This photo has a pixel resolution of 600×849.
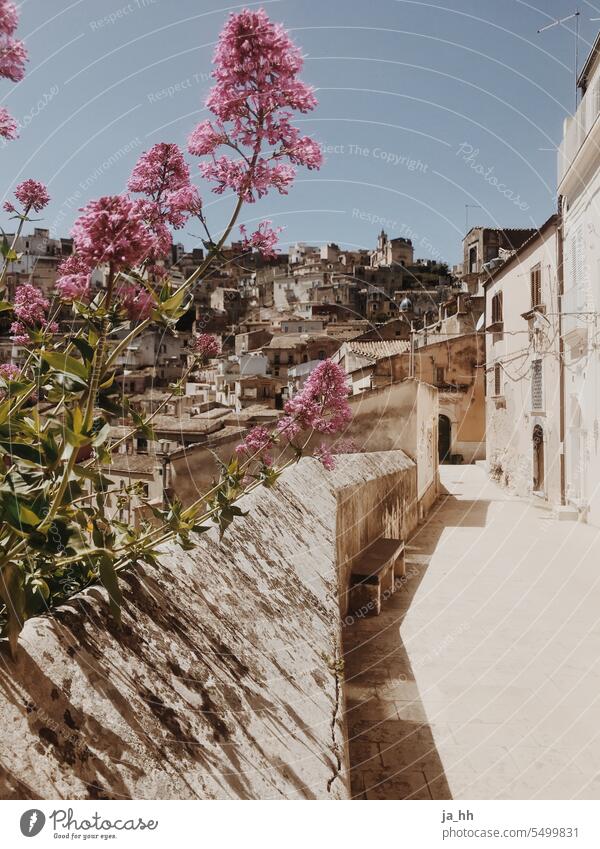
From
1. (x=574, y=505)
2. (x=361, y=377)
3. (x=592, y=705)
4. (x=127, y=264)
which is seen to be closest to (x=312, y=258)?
(x=361, y=377)

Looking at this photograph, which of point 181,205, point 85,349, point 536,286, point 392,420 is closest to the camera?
point 85,349

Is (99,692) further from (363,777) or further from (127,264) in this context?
(363,777)

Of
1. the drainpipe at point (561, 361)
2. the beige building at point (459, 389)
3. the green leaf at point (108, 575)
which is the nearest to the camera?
the green leaf at point (108, 575)

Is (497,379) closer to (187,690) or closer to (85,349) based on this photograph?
(187,690)

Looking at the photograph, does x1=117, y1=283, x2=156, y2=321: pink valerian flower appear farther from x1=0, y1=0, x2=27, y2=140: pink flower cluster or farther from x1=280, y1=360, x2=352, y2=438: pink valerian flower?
x1=280, y1=360, x2=352, y2=438: pink valerian flower

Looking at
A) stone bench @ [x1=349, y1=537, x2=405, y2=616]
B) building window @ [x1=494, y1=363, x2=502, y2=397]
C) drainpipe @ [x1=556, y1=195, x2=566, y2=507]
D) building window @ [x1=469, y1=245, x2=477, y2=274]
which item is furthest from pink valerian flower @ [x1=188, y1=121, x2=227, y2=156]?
building window @ [x1=469, y1=245, x2=477, y2=274]

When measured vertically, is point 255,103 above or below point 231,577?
above

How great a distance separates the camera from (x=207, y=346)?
9.75 ft

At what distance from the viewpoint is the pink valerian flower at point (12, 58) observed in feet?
6.49

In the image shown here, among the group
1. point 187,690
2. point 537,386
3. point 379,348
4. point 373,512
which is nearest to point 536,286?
point 537,386

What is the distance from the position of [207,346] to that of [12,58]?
131cm

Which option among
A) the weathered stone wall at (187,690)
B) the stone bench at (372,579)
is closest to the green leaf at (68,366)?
the weathered stone wall at (187,690)

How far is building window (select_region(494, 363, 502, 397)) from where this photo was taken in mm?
24719

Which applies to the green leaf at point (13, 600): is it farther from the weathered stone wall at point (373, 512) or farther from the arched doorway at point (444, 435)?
the arched doorway at point (444, 435)
